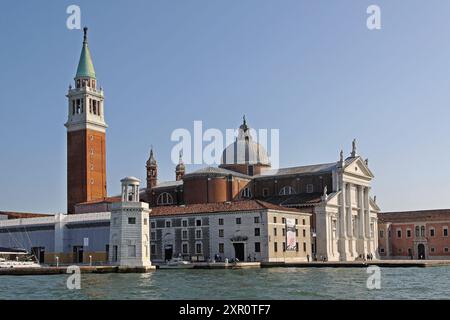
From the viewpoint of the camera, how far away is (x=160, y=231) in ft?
186

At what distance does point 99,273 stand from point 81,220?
14927mm

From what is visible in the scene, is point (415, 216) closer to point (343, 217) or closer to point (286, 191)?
point (343, 217)

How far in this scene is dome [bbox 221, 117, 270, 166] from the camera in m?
69.4

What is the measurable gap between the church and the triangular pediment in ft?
0.32

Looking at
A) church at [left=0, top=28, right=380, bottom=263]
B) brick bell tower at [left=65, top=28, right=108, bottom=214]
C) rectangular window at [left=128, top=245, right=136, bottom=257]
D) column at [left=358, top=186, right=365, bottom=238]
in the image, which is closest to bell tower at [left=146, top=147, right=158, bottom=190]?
church at [left=0, top=28, right=380, bottom=263]

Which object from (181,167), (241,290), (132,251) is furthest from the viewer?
(181,167)

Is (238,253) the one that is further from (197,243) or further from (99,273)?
(99,273)

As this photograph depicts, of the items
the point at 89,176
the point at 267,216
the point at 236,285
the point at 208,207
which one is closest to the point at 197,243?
the point at 208,207

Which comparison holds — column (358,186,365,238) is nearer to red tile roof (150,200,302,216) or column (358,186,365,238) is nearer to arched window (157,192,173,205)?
red tile roof (150,200,302,216)

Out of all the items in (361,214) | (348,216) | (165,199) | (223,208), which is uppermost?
(165,199)

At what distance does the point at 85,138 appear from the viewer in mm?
68188

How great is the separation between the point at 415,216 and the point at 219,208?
1012 inches

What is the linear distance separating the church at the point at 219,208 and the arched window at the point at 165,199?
10 centimetres

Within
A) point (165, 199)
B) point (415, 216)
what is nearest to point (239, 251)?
point (165, 199)
